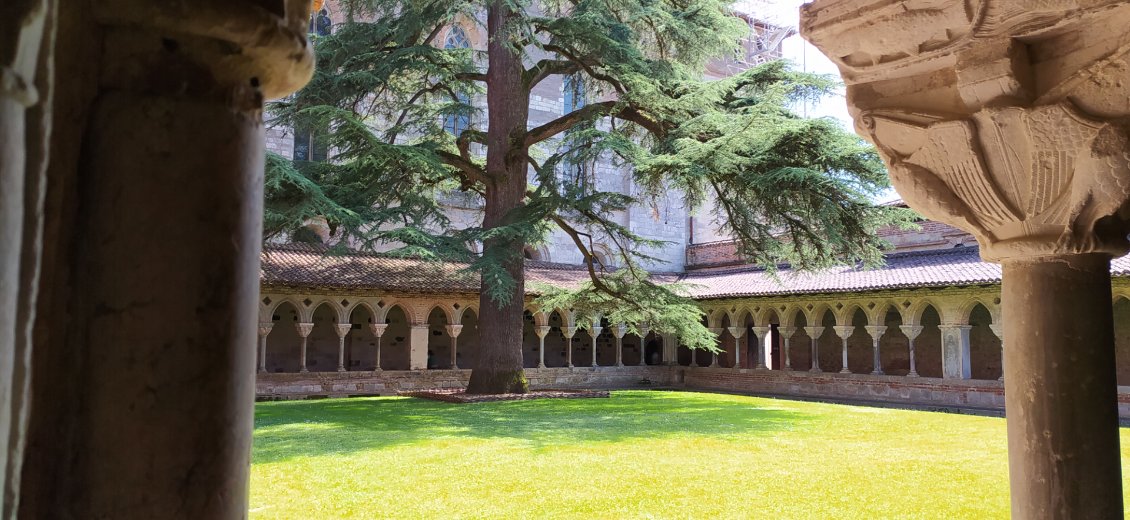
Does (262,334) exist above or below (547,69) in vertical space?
below

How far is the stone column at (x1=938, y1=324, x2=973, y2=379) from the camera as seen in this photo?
1702 cm

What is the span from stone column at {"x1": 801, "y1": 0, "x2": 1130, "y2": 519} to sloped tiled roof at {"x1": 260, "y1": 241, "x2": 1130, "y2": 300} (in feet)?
42.9

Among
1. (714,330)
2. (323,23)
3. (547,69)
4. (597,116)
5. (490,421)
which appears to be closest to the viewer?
(490,421)

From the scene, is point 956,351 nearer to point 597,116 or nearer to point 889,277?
point 889,277

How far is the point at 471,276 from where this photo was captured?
16.0 meters

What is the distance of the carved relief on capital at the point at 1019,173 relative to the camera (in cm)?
275

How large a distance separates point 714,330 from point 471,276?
29.1 ft

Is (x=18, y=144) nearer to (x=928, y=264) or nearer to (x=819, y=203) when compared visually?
(x=819, y=203)

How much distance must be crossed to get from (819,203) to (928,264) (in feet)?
21.7

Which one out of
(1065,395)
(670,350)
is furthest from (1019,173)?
(670,350)

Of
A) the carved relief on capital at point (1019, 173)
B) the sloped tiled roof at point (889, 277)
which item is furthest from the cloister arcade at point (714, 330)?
the carved relief on capital at point (1019, 173)

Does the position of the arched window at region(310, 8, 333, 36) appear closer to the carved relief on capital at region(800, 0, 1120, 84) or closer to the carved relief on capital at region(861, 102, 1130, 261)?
the carved relief on capital at region(800, 0, 1120, 84)

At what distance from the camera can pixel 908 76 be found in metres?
3.15

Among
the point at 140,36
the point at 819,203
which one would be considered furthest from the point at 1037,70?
the point at 819,203
